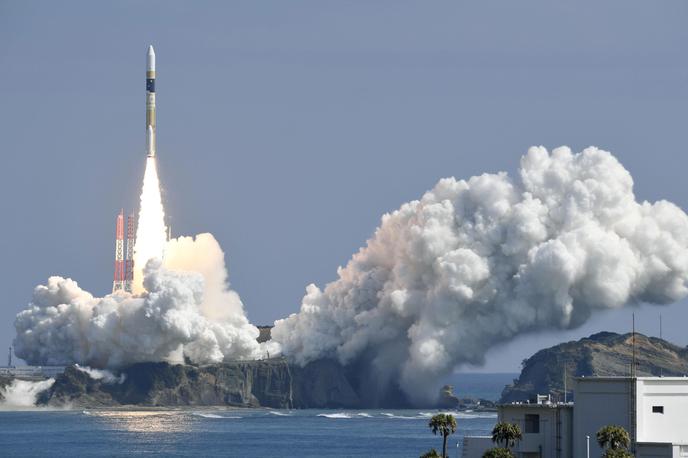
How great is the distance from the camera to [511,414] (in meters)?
105

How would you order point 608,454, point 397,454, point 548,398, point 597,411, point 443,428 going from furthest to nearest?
point 397,454 → point 443,428 → point 548,398 → point 597,411 → point 608,454

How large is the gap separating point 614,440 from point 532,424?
9.14 m

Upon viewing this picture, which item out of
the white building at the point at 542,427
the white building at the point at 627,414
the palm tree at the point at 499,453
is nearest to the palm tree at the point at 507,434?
the palm tree at the point at 499,453

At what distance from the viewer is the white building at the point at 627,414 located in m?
99.9

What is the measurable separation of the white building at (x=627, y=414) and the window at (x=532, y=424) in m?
1.37

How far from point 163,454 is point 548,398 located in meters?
88.4

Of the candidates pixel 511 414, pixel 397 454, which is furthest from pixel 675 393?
pixel 397 454

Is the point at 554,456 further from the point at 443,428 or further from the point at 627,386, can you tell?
the point at 443,428

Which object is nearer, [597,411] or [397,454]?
[597,411]

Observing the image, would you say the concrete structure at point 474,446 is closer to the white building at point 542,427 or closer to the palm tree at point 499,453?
the white building at point 542,427

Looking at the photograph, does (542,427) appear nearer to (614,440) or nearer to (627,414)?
(627,414)

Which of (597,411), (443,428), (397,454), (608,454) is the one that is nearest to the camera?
(608,454)

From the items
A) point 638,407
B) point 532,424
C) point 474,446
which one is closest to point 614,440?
point 638,407

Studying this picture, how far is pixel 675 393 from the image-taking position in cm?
10075
